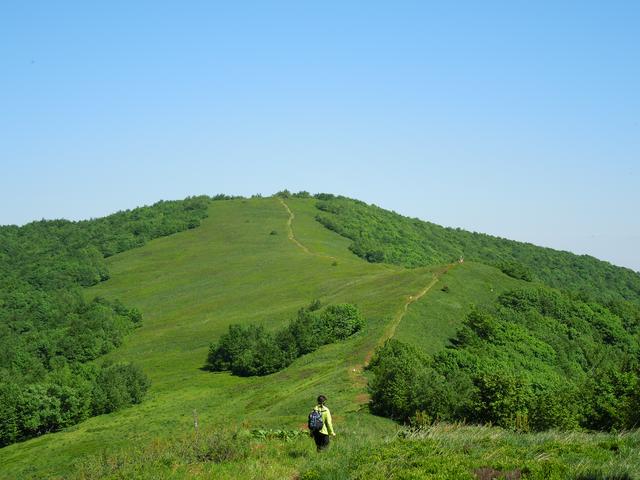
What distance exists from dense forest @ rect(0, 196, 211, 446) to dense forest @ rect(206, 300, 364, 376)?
10.8 m

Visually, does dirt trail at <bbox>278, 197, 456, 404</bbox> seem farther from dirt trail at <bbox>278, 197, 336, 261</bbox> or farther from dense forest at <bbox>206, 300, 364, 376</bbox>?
dirt trail at <bbox>278, 197, 336, 261</bbox>

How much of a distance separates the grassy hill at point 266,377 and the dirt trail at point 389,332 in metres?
0.24

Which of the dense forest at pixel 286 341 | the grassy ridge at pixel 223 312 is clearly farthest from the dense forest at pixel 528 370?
the dense forest at pixel 286 341

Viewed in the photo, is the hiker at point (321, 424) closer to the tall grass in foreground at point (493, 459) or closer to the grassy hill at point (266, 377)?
the grassy hill at point (266, 377)

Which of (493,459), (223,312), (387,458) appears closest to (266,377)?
(223,312)

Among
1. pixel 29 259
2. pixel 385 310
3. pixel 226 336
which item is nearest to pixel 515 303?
pixel 385 310

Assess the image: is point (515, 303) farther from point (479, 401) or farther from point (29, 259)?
point (29, 259)

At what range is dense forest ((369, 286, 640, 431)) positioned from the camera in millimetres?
38281

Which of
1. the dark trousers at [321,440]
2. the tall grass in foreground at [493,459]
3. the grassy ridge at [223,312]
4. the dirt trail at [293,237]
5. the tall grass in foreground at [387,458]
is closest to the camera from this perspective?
the tall grass in foreground at [493,459]

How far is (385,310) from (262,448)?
172ft

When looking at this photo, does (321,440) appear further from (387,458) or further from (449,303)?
(449,303)

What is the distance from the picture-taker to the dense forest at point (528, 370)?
1507 inches

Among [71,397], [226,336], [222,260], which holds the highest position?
[222,260]

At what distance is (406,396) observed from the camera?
4009cm
